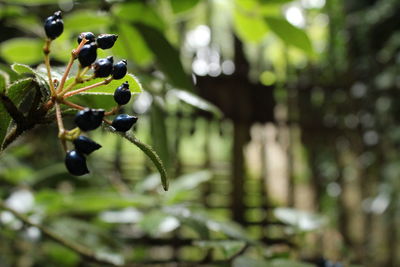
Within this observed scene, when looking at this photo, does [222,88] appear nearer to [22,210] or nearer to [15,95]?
[22,210]

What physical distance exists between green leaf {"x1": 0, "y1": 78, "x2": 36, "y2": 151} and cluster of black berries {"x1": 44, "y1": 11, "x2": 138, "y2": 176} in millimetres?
43

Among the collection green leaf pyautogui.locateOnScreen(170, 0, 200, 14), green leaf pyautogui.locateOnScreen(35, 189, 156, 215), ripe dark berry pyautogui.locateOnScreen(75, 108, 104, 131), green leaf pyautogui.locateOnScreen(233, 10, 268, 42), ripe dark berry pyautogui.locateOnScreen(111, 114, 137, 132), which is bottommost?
ripe dark berry pyautogui.locateOnScreen(75, 108, 104, 131)

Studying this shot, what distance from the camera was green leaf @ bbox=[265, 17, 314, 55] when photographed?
35.4 inches

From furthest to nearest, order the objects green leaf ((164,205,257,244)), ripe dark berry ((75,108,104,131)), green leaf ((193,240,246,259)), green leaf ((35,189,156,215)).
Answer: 1. green leaf ((35,189,156,215))
2. green leaf ((164,205,257,244))
3. green leaf ((193,240,246,259))
4. ripe dark berry ((75,108,104,131))

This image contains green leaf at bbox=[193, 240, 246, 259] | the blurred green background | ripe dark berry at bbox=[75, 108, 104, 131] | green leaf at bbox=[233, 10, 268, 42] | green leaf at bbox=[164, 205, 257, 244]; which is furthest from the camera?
the blurred green background

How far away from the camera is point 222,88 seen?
265 centimetres

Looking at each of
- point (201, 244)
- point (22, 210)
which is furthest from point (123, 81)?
point (22, 210)

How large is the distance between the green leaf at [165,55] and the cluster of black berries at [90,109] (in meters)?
0.43

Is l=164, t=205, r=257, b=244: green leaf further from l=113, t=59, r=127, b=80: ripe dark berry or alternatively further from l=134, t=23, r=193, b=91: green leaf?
l=113, t=59, r=127, b=80: ripe dark berry

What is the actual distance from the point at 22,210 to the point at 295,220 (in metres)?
0.57

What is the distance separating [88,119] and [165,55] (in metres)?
0.51

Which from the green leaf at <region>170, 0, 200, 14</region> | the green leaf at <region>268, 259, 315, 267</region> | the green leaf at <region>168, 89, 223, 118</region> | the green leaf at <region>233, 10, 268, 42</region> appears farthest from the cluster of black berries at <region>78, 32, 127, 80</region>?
the green leaf at <region>233, 10, 268, 42</region>

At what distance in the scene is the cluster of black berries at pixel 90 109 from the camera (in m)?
0.32

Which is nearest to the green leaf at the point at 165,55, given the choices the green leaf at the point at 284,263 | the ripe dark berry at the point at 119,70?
the green leaf at the point at 284,263
